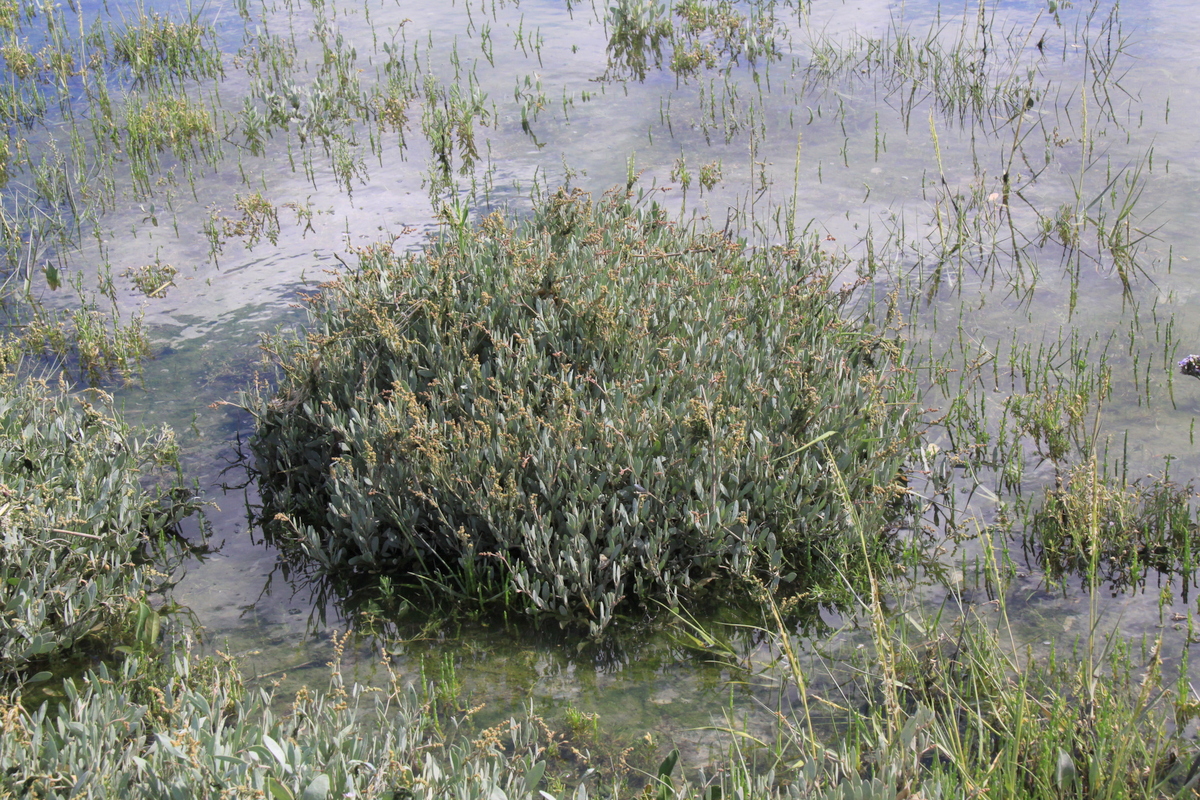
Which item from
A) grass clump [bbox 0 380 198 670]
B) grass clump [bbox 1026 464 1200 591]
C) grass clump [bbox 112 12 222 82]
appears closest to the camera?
grass clump [bbox 0 380 198 670]

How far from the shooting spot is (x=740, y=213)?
7.70 metres

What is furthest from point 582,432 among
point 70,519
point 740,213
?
point 740,213

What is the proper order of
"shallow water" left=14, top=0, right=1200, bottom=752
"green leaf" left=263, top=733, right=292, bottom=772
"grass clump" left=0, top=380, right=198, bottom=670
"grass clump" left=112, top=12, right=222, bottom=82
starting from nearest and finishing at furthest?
"green leaf" left=263, top=733, right=292, bottom=772 → "grass clump" left=0, top=380, right=198, bottom=670 → "shallow water" left=14, top=0, right=1200, bottom=752 → "grass clump" left=112, top=12, right=222, bottom=82

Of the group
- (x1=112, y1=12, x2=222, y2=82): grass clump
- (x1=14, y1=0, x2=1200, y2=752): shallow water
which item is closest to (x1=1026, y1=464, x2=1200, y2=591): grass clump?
(x1=14, y1=0, x2=1200, y2=752): shallow water

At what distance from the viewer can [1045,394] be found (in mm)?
5246

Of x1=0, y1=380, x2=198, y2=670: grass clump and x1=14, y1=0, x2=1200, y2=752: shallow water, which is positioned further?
x1=14, y1=0, x2=1200, y2=752: shallow water

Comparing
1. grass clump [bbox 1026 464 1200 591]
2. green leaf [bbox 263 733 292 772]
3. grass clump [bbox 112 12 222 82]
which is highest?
grass clump [bbox 112 12 222 82]

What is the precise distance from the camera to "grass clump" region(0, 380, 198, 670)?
A: 3740mm

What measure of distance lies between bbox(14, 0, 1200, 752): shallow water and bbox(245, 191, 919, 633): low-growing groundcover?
0.33 m

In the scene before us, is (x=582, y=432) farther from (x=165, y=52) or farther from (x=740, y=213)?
(x=165, y=52)

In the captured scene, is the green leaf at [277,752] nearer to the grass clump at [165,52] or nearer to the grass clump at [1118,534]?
the grass clump at [1118,534]

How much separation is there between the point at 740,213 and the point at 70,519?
219 inches

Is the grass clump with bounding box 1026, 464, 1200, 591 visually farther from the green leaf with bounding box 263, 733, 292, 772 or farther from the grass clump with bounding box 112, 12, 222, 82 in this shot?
the grass clump with bounding box 112, 12, 222, 82

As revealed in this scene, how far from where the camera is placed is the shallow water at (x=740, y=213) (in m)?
3.90
